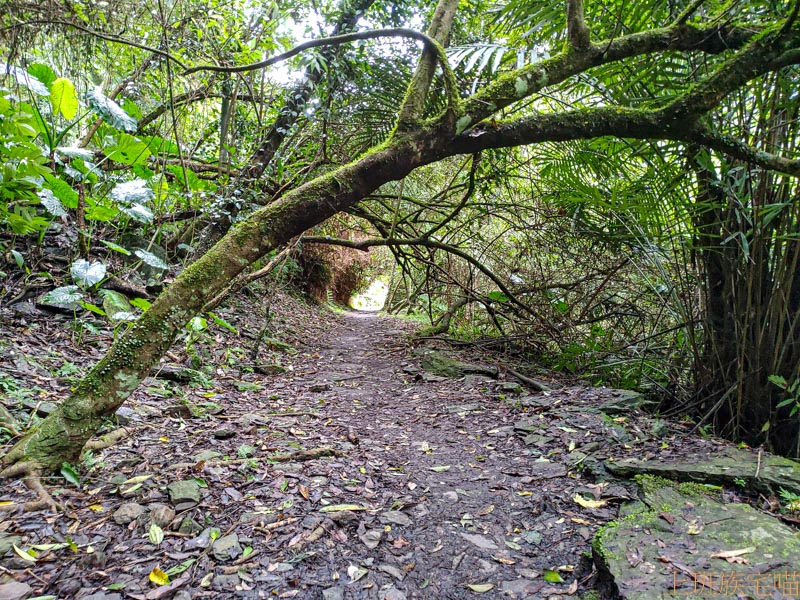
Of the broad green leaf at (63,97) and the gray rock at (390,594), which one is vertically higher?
the broad green leaf at (63,97)

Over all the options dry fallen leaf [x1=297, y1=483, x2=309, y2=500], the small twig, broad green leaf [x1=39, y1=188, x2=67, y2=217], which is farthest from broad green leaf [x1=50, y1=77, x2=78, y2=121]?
the small twig

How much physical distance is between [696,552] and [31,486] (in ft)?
7.66

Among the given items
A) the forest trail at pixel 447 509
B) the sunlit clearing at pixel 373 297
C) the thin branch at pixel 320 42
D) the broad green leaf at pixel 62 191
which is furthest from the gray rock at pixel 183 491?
the sunlit clearing at pixel 373 297

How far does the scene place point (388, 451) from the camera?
2.46 m

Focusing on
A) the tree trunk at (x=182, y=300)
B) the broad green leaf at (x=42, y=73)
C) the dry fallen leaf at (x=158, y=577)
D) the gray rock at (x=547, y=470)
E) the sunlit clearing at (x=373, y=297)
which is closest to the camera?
the dry fallen leaf at (x=158, y=577)

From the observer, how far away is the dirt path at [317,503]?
1331 millimetres

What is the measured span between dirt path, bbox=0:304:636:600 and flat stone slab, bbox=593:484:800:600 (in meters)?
0.14

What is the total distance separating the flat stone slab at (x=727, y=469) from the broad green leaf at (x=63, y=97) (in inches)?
161

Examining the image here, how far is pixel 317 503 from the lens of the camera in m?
1.78

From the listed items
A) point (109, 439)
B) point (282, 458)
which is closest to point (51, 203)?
point (109, 439)

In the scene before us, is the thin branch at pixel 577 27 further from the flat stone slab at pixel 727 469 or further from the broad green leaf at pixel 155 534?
the broad green leaf at pixel 155 534

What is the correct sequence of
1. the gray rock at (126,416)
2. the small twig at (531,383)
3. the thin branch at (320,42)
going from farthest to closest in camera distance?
the small twig at (531,383), the gray rock at (126,416), the thin branch at (320,42)

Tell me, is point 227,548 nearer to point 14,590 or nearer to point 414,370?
point 14,590

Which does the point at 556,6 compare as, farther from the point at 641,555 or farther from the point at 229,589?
the point at 229,589
